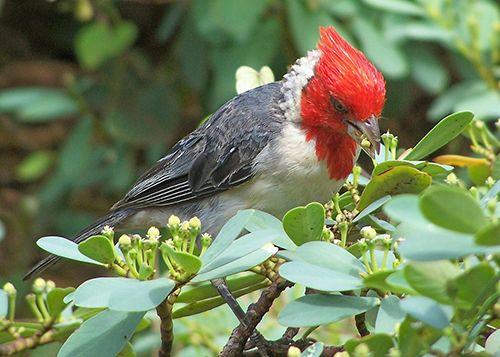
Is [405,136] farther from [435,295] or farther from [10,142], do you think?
[435,295]

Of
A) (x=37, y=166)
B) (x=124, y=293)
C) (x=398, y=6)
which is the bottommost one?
(x=37, y=166)

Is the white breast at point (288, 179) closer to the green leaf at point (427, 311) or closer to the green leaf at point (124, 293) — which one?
the green leaf at point (124, 293)

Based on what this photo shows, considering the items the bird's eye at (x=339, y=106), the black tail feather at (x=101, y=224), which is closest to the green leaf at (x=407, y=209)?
the bird's eye at (x=339, y=106)

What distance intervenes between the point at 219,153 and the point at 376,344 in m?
1.67

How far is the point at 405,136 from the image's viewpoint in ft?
17.0

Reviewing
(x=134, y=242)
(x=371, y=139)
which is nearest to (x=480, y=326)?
(x=134, y=242)

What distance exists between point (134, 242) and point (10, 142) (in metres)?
4.48

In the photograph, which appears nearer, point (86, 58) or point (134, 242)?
point (134, 242)

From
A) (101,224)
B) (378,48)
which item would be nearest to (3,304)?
(101,224)

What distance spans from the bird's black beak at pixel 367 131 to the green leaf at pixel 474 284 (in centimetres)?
106

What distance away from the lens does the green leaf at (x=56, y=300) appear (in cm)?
162

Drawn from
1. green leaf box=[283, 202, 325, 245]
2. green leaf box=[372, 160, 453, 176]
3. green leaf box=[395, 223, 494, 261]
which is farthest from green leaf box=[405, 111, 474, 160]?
green leaf box=[395, 223, 494, 261]

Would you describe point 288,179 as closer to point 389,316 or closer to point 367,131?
point 367,131

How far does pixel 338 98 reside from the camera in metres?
2.41
